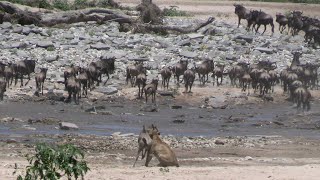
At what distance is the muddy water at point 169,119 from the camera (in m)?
21.9

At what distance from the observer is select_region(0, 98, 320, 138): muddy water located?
21859mm

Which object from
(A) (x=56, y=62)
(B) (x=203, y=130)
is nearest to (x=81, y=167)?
(B) (x=203, y=130)

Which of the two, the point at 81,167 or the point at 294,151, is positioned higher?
the point at 81,167

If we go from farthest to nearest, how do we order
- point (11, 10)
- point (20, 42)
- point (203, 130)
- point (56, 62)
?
point (11, 10) < point (20, 42) < point (56, 62) < point (203, 130)

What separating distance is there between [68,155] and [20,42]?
21885mm

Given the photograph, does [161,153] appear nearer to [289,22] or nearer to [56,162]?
[56,162]

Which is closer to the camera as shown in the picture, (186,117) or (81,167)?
(81,167)

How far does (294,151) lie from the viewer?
19.0m

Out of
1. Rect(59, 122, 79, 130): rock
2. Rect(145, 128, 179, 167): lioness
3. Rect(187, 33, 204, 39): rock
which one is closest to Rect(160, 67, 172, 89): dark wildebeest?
Rect(187, 33, 204, 39): rock

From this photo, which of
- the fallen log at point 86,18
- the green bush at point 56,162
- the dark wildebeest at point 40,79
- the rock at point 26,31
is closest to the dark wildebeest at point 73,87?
the dark wildebeest at point 40,79

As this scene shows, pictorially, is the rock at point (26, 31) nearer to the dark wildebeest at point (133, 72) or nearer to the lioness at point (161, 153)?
the dark wildebeest at point (133, 72)

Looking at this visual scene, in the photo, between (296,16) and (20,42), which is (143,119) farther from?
(296,16)

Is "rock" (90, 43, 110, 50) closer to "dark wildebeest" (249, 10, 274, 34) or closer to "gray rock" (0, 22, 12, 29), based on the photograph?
"gray rock" (0, 22, 12, 29)

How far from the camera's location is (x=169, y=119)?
24.2 m
